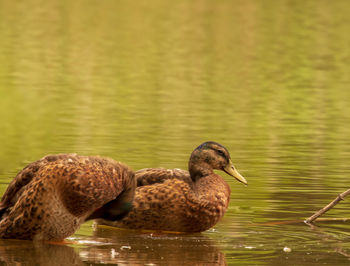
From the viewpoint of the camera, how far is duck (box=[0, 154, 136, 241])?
31.5 feet

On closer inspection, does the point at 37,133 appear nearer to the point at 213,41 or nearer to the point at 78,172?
the point at 78,172

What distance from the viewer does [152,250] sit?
9.72 metres

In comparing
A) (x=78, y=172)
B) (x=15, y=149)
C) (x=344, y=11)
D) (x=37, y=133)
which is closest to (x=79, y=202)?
(x=78, y=172)

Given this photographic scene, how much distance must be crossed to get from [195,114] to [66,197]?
13080 millimetres

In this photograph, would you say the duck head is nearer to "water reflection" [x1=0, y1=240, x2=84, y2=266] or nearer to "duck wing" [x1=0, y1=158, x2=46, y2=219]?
"duck wing" [x1=0, y1=158, x2=46, y2=219]

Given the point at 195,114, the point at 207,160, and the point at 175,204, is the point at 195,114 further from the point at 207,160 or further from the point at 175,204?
the point at 175,204

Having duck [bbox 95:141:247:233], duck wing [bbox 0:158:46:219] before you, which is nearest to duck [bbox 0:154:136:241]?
duck wing [bbox 0:158:46:219]

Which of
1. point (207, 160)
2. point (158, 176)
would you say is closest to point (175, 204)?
point (158, 176)

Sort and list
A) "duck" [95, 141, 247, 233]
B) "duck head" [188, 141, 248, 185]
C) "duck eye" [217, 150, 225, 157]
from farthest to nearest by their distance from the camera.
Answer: "duck eye" [217, 150, 225, 157] → "duck head" [188, 141, 248, 185] → "duck" [95, 141, 247, 233]

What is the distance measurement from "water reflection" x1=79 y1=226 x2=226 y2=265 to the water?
2 cm

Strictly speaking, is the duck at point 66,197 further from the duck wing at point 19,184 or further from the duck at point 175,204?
the duck at point 175,204

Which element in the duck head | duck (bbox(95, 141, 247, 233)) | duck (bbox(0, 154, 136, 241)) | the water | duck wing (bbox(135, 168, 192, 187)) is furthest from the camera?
the duck head

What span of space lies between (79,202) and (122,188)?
42 centimetres

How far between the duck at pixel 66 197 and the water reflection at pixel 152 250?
1.02 ft
